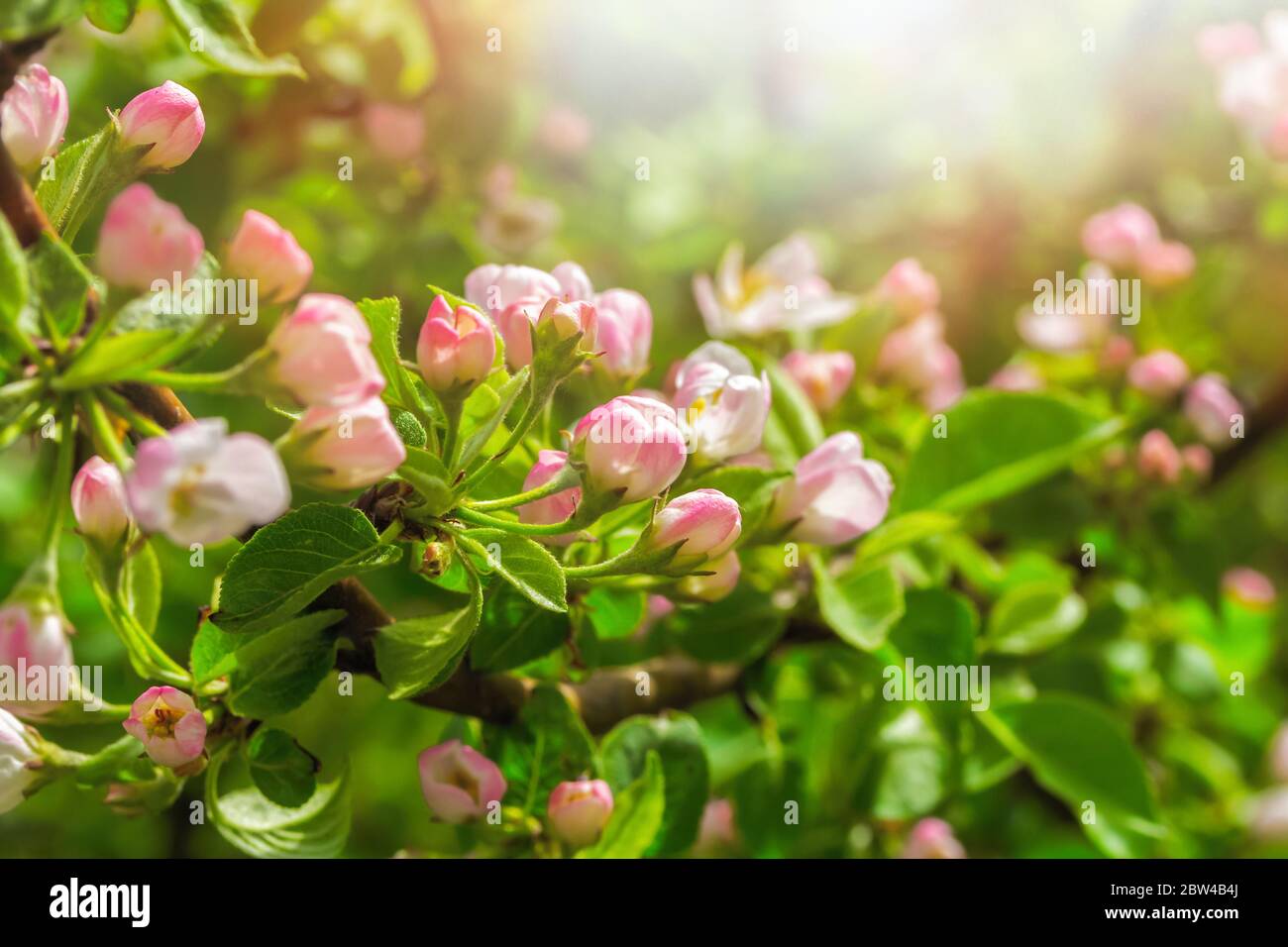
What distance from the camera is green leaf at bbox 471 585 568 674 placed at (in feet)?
2.49

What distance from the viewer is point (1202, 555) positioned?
4.48ft

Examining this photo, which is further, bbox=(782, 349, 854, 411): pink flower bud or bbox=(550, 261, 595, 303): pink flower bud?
bbox=(782, 349, 854, 411): pink flower bud

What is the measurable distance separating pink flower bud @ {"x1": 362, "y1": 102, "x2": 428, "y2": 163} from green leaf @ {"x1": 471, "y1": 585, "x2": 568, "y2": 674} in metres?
0.91

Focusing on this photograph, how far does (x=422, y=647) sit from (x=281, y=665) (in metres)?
0.09

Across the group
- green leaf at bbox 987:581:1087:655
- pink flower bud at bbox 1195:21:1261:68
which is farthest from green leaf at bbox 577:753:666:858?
pink flower bud at bbox 1195:21:1261:68

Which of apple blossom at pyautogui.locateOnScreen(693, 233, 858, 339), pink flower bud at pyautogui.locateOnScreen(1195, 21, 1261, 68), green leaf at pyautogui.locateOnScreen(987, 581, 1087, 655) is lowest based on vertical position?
green leaf at pyautogui.locateOnScreen(987, 581, 1087, 655)

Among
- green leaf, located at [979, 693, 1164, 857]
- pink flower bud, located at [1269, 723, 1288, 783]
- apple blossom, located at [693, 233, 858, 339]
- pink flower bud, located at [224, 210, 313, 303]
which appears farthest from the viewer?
pink flower bud, located at [1269, 723, 1288, 783]

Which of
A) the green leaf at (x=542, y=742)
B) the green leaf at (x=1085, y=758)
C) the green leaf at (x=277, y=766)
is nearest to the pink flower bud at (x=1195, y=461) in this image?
the green leaf at (x=1085, y=758)

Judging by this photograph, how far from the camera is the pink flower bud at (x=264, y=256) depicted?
584 millimetres

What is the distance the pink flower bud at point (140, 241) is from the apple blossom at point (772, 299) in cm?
66

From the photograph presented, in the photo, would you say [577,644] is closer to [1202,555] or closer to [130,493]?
[130,493]

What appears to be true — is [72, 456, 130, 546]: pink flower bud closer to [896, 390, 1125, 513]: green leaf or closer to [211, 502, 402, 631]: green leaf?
[211, 502, 402, 631]: green leaf

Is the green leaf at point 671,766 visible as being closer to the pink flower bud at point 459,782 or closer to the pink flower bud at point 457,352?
the pink flower bud at point 459,782
